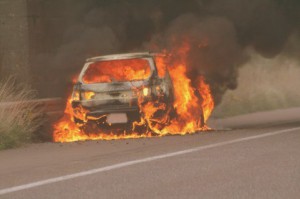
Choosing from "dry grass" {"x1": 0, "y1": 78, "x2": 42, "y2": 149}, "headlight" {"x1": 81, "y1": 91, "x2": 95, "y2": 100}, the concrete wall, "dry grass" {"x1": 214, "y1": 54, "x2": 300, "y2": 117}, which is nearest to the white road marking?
"headlight" {"x1": 81, "y1": 91, "x2": 95, "y2": 100}

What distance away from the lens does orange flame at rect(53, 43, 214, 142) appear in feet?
54.4

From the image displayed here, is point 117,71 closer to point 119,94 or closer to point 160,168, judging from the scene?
point 119,94

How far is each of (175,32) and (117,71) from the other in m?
4.92

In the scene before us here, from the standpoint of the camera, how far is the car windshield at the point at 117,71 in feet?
55.1

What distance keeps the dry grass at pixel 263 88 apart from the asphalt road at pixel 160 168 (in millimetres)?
10250

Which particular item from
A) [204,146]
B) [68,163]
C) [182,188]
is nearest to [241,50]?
[204,146]

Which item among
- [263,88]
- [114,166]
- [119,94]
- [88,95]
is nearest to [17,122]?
[88,95]

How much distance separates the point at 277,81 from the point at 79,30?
10817mm

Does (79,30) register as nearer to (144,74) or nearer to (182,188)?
(144,74)

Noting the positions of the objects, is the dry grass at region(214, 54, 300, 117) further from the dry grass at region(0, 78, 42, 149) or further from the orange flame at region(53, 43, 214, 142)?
the dry grass at region(0, 78, 42, 149)

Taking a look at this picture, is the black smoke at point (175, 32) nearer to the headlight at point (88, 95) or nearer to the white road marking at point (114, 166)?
the headlight at point (88, 95)

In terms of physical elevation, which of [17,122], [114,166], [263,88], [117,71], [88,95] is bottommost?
[263,88]

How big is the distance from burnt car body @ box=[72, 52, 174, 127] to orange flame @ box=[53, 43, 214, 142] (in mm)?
93

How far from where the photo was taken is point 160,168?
36.7ft
